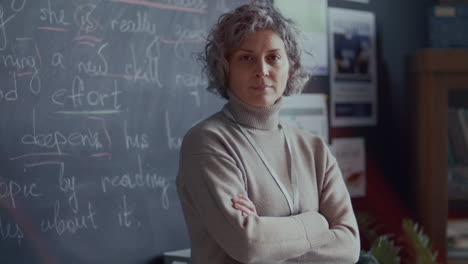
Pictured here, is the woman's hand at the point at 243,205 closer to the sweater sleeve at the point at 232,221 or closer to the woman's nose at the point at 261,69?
the sweater sleeve at the point at 232,221

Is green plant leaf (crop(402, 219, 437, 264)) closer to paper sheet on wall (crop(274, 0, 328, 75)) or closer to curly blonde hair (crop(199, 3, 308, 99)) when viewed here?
paper sheet on wall (crop(274, 0, 328, 75))

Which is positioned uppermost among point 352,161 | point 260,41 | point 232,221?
point 260,41

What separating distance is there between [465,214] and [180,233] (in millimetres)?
1679

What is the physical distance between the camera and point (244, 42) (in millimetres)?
1836

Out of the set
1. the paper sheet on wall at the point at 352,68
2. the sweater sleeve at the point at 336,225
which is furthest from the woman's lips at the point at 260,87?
the paper sheet on wall at the point at 352,68

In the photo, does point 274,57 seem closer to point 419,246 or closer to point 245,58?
point 245,58

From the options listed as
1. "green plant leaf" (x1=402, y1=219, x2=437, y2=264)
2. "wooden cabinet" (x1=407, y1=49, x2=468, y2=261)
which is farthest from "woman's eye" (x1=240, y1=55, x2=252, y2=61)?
"wooden cabinet" (x1=407, y1=49, x2=468, y2=261)

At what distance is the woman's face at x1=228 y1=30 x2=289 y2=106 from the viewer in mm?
1829

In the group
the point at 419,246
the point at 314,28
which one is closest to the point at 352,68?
the point at 314,28

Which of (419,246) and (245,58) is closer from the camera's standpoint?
(245,58)

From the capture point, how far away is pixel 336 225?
6.29 ft

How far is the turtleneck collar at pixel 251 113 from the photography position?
1864 millimetres

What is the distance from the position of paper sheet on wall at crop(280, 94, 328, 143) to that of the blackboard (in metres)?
0.55

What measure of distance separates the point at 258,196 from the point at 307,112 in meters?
1.56
